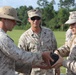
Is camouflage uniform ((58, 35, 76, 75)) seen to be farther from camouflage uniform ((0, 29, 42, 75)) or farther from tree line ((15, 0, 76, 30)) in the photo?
tree line ((15, 0, 76, 30))

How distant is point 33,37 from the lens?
23.5 feet

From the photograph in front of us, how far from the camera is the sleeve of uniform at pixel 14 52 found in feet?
14.6

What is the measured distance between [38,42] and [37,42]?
0.07ft

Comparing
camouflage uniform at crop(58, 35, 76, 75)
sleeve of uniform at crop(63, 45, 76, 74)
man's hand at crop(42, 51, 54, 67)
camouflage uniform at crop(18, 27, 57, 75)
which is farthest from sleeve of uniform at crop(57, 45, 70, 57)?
camouflage uniform at crop(18, 27, 57, 75)

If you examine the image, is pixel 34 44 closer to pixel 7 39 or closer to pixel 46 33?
pixel 46 33

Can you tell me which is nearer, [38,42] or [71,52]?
[71,52]

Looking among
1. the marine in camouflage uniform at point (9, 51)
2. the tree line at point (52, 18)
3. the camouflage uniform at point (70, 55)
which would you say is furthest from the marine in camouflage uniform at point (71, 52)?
the tree line at point (52, 18)

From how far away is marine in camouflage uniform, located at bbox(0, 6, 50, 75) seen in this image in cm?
448

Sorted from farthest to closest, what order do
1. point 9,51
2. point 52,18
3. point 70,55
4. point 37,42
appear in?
point 52,18 → point 37,42 → point 70,55 → point 9,51

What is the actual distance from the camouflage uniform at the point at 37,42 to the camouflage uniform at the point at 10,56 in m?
2.27

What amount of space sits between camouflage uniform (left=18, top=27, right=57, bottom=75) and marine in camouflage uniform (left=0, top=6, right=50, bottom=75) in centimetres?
229

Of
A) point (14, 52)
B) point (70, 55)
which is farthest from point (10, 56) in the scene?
point (70, 55)

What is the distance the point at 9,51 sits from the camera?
4.49m

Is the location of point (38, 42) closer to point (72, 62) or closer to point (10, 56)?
point (72, 62)
